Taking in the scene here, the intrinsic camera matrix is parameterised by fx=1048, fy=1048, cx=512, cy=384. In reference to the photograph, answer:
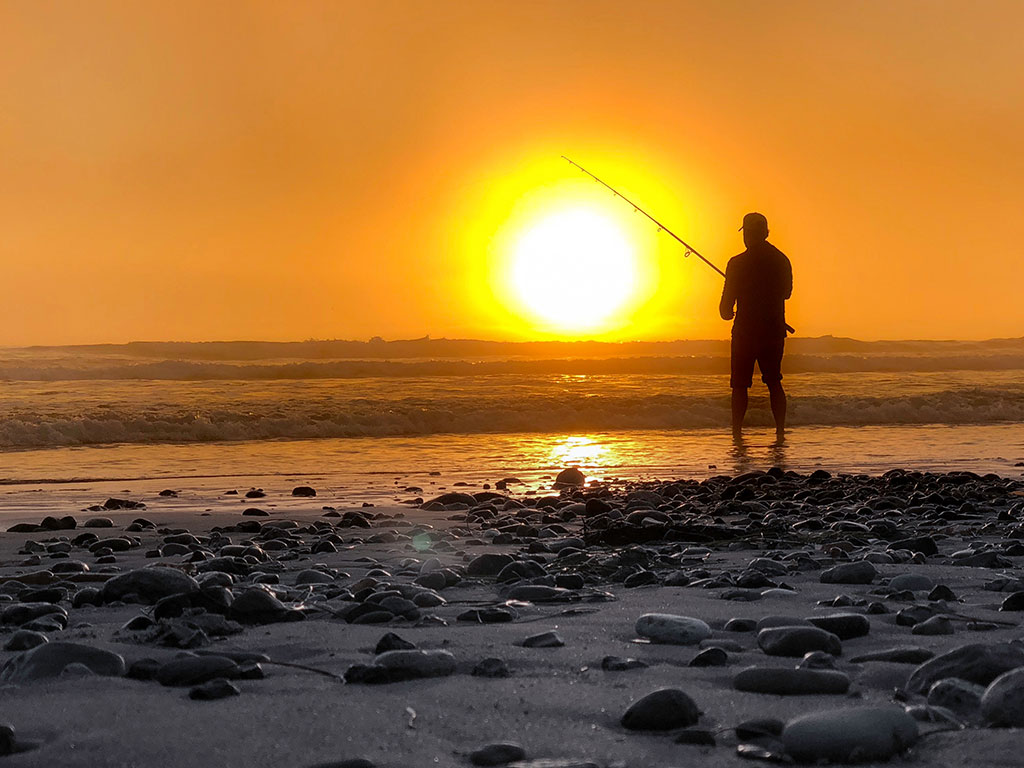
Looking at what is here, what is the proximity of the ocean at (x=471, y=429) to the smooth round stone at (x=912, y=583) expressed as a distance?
4650 millimetres

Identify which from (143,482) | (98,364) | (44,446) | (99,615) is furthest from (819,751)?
(98,364)

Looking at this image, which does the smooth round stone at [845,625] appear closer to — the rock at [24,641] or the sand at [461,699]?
the sand at [461,699]

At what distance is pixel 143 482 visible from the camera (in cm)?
873

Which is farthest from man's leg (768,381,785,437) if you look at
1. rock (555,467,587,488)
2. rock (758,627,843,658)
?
rock (758,627,843,658)

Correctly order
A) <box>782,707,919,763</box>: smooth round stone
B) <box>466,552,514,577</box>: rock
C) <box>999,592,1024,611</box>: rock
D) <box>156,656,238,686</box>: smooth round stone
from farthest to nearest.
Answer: <box>466,552,514,577</box>: rock, <box>999,592,1024,611</box>: rock, <box>156,656,238,686</box>: smooth round stone, <box>782,707,919,763</box>: smooth round stone

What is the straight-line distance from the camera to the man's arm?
10.5 meters

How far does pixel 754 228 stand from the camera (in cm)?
1039

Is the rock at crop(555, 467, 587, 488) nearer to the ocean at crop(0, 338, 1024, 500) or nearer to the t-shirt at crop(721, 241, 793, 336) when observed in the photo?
the ocean at crop(0, 338, 1024, 500)

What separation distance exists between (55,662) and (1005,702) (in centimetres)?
193

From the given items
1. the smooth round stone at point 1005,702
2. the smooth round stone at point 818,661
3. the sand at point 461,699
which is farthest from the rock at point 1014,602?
the smooth round stone at point 1005,702

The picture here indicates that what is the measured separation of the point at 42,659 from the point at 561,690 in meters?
1.16

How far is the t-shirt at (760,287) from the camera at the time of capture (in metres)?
10.4

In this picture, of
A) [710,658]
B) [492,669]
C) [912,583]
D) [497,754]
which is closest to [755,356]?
[912,583]

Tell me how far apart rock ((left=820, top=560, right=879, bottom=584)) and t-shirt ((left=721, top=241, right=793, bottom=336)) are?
719 centimetres
